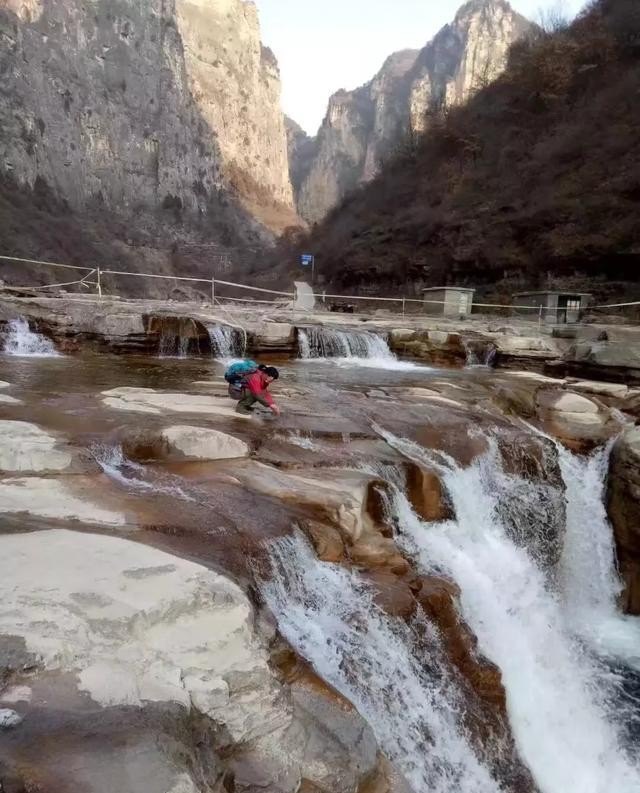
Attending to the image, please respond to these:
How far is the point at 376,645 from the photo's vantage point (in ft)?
12.3

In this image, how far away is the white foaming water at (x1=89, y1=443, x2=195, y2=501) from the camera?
15.4ft

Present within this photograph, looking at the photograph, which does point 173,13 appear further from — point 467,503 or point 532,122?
point 467,503

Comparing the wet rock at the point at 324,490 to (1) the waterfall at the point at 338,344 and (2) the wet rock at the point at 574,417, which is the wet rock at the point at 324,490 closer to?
(2) the wet rock at the point at 574,417

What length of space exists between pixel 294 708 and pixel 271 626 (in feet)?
1.56

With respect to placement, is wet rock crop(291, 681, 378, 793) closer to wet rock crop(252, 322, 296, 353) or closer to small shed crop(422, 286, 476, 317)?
wet rock crop(252, 322, 296, 353)

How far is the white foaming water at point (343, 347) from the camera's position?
47.4ft

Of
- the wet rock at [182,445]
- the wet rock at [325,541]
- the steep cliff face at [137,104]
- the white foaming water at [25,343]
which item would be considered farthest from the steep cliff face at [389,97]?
the wet rock at [325,541]

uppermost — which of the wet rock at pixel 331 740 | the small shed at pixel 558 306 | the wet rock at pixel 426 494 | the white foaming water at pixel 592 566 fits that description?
the small shed at pixel 558 306

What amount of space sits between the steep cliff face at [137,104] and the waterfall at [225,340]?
48.2 metres

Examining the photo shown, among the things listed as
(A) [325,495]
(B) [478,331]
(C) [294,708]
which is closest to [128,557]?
(C) [294,708]

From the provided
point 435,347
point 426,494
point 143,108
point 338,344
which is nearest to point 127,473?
point 426,494

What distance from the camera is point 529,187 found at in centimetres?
2606

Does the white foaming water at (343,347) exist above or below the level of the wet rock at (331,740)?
above

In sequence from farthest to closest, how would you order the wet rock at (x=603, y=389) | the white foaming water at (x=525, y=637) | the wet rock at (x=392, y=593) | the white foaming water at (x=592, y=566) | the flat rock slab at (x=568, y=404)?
the wet rock at (x=603, y=389) → the flat rock slab at (x=568, y=404) → the white foaming water at (x=592, y=566) → the white foaming water at (x=525, y=637) → the wet rock at (x=392, y=593)
